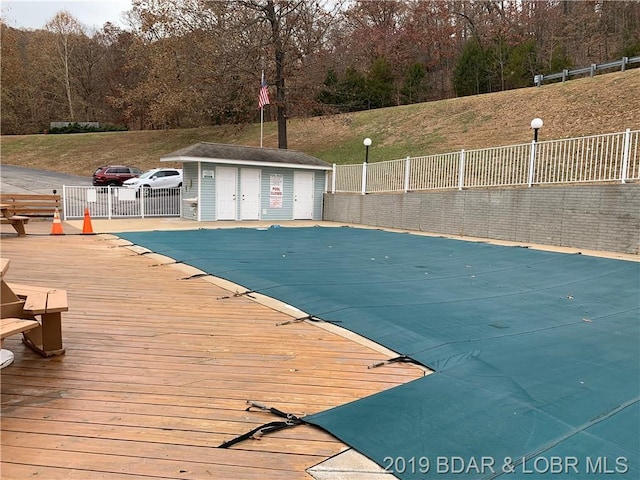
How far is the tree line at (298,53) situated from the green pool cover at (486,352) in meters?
17.1

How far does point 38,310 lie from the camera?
289 centimetres

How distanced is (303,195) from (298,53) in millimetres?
8819

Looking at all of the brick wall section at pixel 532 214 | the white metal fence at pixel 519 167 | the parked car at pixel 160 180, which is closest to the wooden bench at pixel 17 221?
the parked car at pixel 160 180

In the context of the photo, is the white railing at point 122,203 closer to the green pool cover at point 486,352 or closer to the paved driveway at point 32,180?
the paved driveway at point 32,180

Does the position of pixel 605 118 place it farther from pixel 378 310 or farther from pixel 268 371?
pixel 268 371

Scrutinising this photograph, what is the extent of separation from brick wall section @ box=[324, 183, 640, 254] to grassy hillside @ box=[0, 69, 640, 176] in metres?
8.73

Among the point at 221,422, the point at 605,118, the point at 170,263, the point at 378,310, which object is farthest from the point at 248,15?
the point at 221,422

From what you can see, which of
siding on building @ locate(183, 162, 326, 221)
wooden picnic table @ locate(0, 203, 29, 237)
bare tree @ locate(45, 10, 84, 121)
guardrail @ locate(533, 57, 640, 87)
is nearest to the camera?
wooden picnic table @ locate(0, 203, 29, 237)

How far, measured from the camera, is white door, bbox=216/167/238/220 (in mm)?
15906

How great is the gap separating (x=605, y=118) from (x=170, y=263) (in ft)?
62.7

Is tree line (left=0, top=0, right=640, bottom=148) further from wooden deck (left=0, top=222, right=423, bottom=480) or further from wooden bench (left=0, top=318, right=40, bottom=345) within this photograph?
wooden bench (left=0, top=318, right=40, bottom=345)

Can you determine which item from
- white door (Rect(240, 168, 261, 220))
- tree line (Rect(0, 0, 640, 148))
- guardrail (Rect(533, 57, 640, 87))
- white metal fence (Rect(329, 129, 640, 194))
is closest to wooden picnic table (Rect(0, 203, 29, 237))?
white door (Rect(240, 168, 261, 220))

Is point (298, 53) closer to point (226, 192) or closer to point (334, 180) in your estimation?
point (334, 180)

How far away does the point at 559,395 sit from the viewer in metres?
2.64
